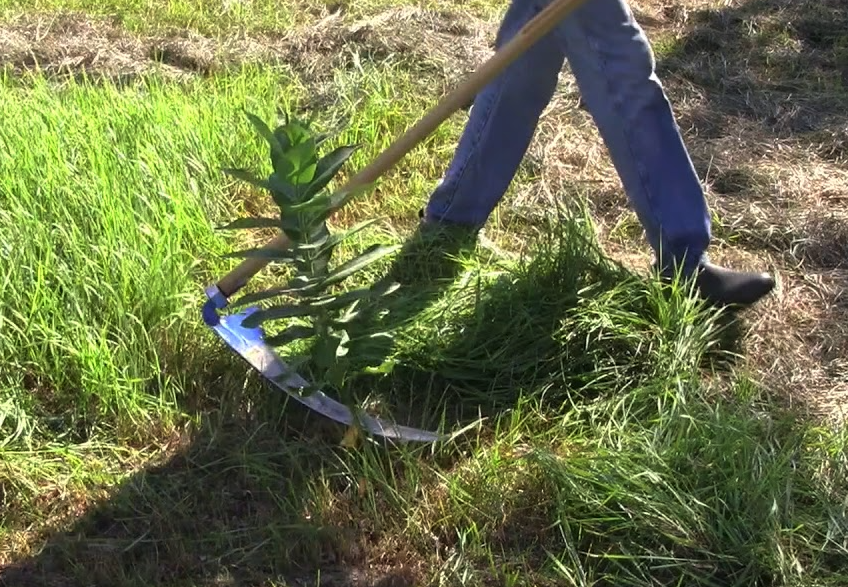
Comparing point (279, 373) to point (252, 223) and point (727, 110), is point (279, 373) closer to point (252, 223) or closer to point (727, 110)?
point (252, 223)

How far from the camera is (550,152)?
323cm

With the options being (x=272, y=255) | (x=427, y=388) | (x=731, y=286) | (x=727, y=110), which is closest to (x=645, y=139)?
(x=731, y=286)

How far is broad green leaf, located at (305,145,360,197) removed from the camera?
164cm

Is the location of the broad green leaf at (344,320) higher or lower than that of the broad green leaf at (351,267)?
lower

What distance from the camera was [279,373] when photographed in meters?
2.10

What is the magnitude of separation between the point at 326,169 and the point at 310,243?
13 cm

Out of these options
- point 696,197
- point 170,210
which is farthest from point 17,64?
point 696,197

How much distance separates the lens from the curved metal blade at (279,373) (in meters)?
2.01

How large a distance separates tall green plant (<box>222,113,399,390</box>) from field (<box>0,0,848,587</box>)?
Answer: 0.29 meters

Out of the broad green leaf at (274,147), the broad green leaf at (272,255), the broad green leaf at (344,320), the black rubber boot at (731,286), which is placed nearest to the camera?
the broad green leaf at (274,147)

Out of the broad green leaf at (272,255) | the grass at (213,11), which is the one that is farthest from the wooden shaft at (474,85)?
the grass at (213,11)

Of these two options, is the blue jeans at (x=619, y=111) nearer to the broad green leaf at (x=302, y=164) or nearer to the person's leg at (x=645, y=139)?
the person's leg at (x=645, y=139)

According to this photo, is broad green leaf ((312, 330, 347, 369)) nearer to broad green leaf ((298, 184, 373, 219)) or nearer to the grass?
broad green leaf ((298, 184, 373, 219))

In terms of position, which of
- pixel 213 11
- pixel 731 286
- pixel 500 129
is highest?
pixel 213 11
